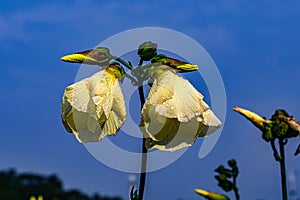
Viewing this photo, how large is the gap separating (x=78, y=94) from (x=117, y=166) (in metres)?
0.26

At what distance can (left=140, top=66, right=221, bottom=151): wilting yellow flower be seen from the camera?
220 centimetres

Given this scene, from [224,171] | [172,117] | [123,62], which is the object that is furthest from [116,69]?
[224,171]

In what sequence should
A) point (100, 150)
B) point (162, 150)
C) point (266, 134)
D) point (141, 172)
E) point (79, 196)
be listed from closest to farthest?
point (141, 172)
point (162, 150)
point (100, 150)
point (266, 134)
point (79, 196)

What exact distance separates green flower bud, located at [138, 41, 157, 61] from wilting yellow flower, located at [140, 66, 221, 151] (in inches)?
2.5

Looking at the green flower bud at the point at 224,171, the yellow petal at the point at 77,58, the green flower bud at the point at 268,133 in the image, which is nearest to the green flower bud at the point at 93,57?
the yellow petal at the point at 77,58

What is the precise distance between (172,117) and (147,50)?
213 mm

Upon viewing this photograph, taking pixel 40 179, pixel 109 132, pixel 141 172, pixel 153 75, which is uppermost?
pixel 40 179

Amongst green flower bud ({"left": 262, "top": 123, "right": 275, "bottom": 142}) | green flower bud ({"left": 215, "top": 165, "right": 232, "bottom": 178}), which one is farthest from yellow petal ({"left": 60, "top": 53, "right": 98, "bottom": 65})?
green flower bud ({"left": 215, "top": 165, "right": 232, "bottom": 178})

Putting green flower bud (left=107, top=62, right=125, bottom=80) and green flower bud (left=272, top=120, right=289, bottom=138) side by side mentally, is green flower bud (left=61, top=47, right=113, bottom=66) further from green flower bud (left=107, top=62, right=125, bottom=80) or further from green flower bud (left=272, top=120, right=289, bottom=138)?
green flower bud (left=272, top=120, right=289, bottom=138)

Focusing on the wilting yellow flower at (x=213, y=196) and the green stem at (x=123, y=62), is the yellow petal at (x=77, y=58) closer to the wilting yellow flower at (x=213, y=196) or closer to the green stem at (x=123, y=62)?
the green stem at (x=123, y=62)

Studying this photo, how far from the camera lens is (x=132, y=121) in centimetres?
243

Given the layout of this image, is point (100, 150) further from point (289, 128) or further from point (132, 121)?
point (289, 128)

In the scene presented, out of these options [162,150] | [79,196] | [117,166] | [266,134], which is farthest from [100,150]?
[79,196]

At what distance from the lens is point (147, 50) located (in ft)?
7.38
